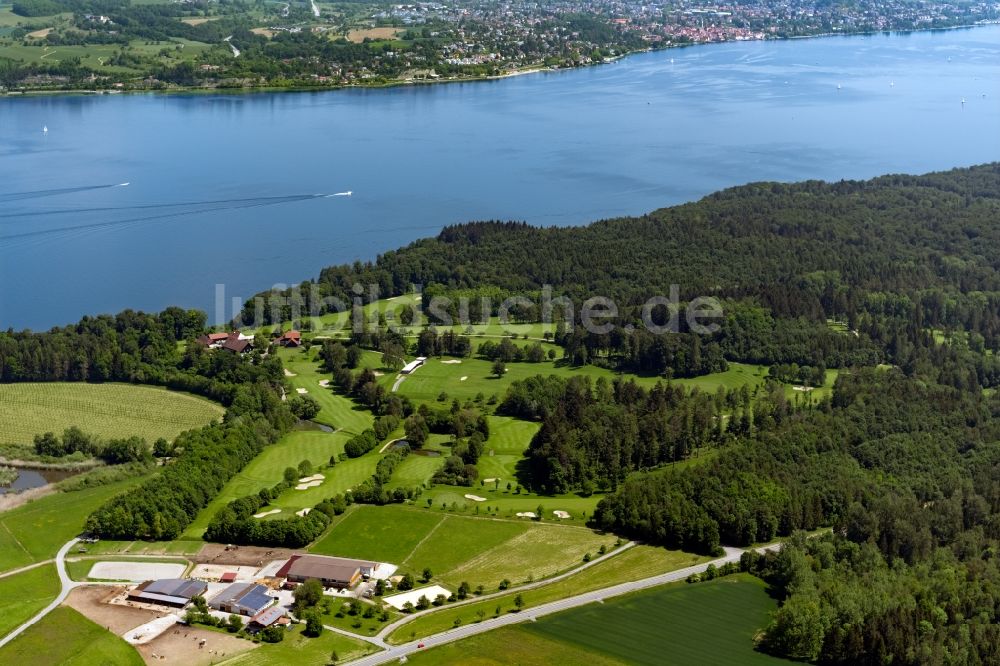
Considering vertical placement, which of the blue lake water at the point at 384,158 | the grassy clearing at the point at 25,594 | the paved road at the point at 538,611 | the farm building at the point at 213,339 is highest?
the blue lake water at the point at 384,158

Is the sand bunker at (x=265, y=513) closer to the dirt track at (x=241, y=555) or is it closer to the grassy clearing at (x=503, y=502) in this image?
the dirt track at (x=241, y=555)

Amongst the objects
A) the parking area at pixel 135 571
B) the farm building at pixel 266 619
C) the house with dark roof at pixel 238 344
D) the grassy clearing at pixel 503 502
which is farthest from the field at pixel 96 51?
the farm building at pixel 266 619

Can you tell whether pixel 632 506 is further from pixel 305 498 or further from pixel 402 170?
pixel 402 170

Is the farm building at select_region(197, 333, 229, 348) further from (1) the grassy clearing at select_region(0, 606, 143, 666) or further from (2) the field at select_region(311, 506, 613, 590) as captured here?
(1) the grassy clearing at select_region(0, 606, 143, 666)

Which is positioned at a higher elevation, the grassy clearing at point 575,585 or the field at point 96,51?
the field at point 96,51

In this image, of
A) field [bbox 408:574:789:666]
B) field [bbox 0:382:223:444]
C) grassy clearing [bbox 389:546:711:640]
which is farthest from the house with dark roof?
field [bbox 408:574:789:666]

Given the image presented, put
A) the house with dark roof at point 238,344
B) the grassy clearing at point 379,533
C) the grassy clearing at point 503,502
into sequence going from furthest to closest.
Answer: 1. the house with dark roof at point 238,344
2. the grassy clearing at point 503,502
3. the grassy clearing at point 379,533

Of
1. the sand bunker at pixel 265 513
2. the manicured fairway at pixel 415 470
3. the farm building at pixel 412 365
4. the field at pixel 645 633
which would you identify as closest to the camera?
the field at pixel 645 633

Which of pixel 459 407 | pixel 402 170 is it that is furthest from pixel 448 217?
pixel 459 407
